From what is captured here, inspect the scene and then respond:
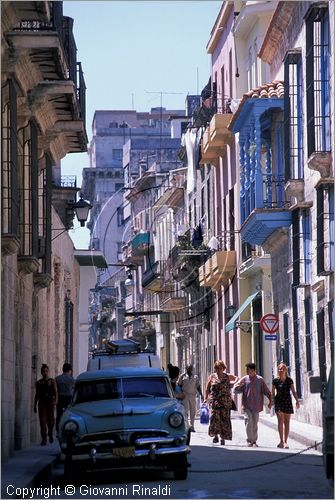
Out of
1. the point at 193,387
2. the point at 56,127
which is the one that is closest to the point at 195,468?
the point at 56,127

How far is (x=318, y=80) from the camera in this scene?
27.4m

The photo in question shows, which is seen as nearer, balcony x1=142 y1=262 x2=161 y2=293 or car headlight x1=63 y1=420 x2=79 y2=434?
car headlight x1=63 y1=420 x2=79 y2=434

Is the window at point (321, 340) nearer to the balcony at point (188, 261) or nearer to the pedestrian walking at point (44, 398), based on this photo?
the pedestrian walking at point (44, 398)

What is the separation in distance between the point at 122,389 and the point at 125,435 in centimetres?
149

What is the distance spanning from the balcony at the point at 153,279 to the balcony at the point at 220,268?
24315mm

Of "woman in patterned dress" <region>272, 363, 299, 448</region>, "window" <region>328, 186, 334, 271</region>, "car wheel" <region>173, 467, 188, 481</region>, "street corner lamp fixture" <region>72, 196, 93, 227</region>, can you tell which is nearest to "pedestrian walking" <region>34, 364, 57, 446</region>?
"woman in patterned dress" <region>272, 363, 299, 448</region>

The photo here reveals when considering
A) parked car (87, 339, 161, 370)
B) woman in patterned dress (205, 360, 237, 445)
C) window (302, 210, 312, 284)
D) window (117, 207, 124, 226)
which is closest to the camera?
parked car (87, 339, 161, 370)

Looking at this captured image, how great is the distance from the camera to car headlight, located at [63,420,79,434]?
1816 centimetres

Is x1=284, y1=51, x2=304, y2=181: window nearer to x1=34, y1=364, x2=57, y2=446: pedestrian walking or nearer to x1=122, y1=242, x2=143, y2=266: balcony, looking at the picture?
x1=34, y1=364, x2=57, y2=446: pedestrian walking

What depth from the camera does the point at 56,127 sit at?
1128 inches

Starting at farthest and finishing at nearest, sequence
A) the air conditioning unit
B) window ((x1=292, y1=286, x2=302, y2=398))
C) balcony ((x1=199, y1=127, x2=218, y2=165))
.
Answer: balcony ((x1=199, y1=127, x2=218, y2=165)) → window ((x1=292, y1=286, x2=302, y2=398)) → the air conditioning unit

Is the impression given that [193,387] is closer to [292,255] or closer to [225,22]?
[292,255]

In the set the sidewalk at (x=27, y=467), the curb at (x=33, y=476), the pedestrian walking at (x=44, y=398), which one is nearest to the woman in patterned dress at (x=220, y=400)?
the sidewalk at (x=27, y=467)

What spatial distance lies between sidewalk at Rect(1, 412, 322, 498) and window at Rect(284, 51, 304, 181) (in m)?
5.57
